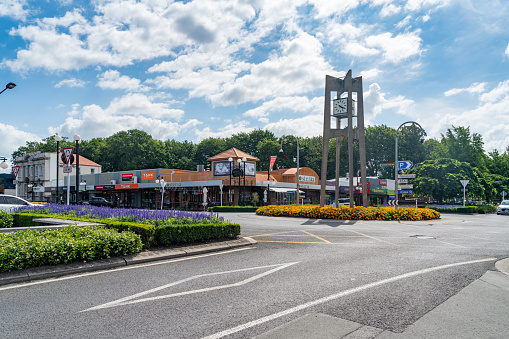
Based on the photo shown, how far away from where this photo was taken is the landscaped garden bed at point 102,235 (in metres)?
7.96

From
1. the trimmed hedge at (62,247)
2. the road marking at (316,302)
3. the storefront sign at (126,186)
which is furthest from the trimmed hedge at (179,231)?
the storefront sign at (126,186)

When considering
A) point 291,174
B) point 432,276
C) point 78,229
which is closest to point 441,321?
point 432,276

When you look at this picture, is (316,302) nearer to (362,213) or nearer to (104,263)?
(104,263)

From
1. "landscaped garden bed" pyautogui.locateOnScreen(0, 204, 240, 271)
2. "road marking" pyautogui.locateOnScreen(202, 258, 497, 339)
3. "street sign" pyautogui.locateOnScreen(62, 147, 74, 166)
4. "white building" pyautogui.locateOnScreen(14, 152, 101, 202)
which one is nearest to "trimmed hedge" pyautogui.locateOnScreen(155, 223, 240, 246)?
"landscaped garden bed" pyautogui.locateOnScreen(0, 204, 240, 271)

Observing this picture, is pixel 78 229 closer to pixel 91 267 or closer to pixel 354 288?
pixel 91 267

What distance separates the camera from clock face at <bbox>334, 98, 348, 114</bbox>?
27.3 metres

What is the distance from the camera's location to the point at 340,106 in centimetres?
2742

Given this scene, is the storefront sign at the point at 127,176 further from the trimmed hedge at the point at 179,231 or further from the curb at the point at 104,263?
the curb at the point at 104,263

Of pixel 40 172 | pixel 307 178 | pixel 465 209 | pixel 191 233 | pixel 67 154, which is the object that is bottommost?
pixel 465 209

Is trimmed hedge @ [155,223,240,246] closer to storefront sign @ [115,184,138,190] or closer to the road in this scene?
the road

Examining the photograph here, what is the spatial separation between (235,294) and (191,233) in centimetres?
541

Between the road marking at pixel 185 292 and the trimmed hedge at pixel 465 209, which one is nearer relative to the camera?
the road marking at pixel 185 292

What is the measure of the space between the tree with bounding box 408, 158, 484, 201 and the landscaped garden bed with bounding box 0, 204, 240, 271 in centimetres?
4026

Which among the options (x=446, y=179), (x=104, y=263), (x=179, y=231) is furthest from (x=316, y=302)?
(x=446, y=179)
